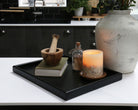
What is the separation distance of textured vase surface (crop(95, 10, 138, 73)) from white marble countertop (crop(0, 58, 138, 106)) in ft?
0.32

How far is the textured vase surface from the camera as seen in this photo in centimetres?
112

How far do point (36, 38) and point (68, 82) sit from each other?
99.2 inches

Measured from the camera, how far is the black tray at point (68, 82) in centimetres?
93

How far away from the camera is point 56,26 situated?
342 centimetres

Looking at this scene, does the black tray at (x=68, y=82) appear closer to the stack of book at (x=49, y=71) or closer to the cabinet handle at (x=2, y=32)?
the stack of book at (x=49, y=71)

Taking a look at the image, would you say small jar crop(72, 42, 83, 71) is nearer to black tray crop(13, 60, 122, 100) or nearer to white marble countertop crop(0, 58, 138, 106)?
black tray crop(13, 60, 122, 100)

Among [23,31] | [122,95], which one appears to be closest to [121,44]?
[122,95]

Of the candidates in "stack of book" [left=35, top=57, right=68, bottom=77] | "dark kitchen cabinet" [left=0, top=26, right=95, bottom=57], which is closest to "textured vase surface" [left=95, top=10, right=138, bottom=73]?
"stack of book" [left=35, top=57, right=68, bottom=77]

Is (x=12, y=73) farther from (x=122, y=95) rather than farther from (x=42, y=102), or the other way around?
(x=122, y=95)

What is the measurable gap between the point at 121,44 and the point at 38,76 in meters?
0.46

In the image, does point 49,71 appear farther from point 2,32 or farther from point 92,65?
point 2,32

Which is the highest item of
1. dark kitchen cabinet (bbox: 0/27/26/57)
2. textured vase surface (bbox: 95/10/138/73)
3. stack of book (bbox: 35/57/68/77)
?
textured vase surface (bbox: 95/10/138/73)

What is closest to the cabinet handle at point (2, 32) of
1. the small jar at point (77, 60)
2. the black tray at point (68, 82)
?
the black tray at point (68, 82)

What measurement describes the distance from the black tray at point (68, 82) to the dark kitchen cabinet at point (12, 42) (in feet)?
7.56
